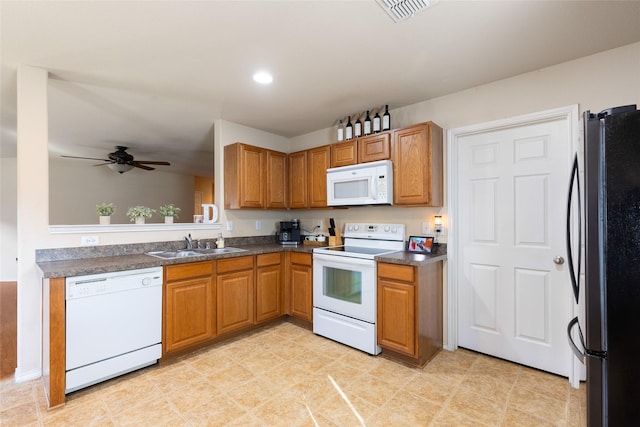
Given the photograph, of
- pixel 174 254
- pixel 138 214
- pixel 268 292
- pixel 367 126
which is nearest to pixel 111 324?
pixel 174 254

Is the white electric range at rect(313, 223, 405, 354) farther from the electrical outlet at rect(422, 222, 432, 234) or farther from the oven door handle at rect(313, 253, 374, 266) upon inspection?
the electrical outlet at rect(422, 222, 432, 234)

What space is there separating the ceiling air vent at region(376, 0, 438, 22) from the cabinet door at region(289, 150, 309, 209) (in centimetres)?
217

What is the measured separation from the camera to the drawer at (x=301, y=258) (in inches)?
129

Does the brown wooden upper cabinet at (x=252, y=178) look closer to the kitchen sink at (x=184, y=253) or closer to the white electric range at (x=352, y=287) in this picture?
the kitchen sink at (x=184, y=253)

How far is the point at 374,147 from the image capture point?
304 centimetres

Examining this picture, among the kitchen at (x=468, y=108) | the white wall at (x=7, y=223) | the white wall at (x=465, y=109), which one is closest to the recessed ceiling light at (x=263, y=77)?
the kitchen at (x=468, y=108)

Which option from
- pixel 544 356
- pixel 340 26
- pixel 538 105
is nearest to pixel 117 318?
pixel 340 26

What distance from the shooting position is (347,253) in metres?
2.87

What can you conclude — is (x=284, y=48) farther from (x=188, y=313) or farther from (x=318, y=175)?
(x=188, y=313)

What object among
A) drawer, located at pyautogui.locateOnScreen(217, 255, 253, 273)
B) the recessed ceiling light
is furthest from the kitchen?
the recessed ceiling light

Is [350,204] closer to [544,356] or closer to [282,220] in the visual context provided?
[282,220]

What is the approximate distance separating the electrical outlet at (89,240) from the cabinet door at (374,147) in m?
2.57

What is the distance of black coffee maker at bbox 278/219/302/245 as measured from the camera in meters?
3.91

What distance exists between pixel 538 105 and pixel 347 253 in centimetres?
199
